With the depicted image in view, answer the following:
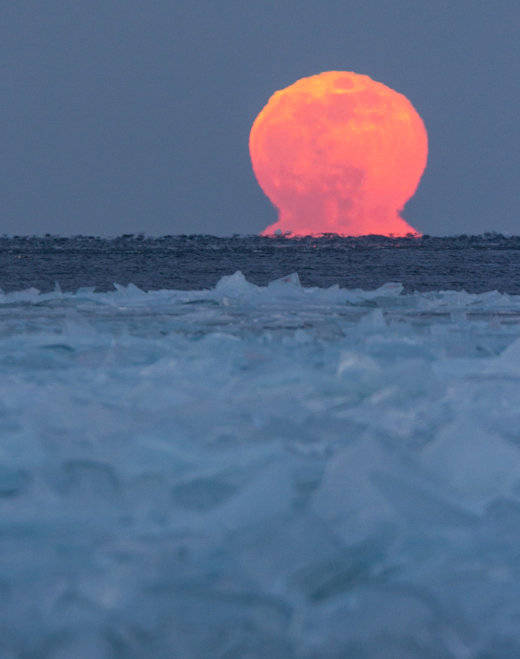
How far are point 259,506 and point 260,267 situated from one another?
14.1 meters

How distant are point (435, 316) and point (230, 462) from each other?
2.63 m

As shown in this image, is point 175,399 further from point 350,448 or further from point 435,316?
point 435,316

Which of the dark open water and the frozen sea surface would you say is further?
the dark open water

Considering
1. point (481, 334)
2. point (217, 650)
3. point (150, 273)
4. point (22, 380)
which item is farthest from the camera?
point (150, 273)

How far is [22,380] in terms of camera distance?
8.70ft

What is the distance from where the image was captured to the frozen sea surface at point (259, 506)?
3.88 ft

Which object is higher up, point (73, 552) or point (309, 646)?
point (73, 552)

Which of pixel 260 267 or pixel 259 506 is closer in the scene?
pixel 259 506

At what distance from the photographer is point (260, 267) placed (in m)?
15.5

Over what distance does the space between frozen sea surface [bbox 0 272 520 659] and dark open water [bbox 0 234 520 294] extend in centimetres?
782

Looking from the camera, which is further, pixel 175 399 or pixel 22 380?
pixel 22 380

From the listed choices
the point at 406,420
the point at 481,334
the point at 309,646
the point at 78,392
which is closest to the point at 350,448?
the point at 406,420

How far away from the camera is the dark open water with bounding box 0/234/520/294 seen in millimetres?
11828

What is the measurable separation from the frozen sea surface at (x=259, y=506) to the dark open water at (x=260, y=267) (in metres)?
7.82
